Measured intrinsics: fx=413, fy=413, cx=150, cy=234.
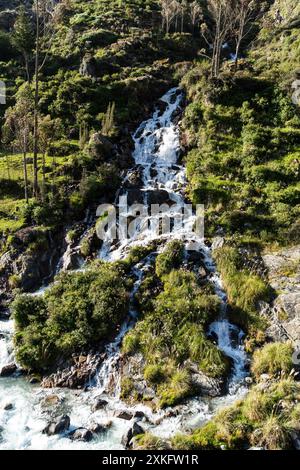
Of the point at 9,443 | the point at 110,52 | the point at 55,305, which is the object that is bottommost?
the point at 9,443

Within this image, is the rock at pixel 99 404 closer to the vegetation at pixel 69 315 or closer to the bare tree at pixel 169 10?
the vegetation at pixel 69 315

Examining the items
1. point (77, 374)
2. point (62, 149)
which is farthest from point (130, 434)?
point (62, 149)

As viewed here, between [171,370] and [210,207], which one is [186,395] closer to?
[171,370]

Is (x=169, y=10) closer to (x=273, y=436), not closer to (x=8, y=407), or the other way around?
(x=8, y=407)

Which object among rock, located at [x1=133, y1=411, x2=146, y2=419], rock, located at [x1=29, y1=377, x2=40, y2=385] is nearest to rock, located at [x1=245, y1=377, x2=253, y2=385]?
rock, located at [x1=133, y1=411, x2=146, y2=419]

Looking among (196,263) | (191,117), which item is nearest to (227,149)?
(191,117)

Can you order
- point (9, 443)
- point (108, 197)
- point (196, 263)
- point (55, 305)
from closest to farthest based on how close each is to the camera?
point (9, 443) < point (55, 305) < point (196, 263) < point (108, 197)
